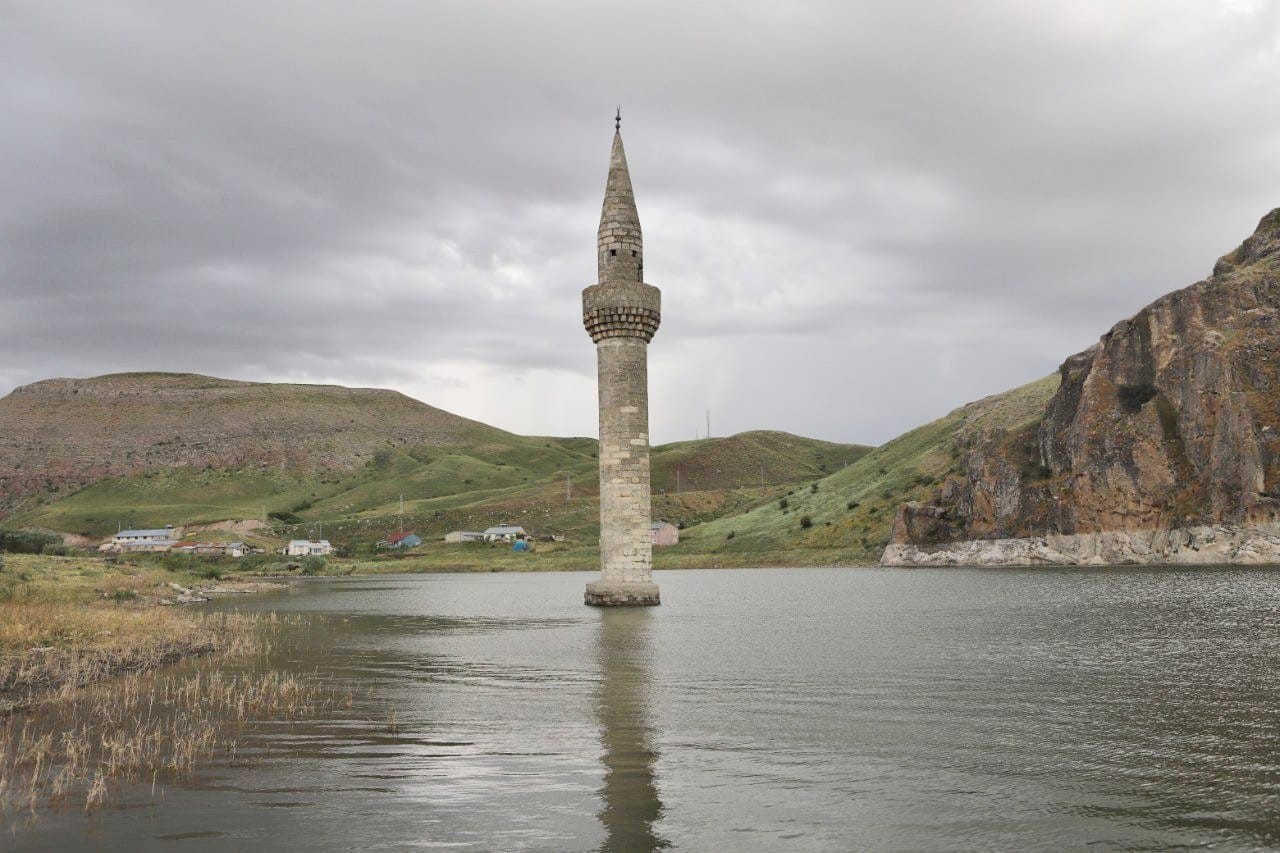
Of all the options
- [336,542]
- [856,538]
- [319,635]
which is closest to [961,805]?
[319,635]

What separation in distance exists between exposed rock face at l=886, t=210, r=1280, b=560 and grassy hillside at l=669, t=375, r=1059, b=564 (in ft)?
30.1

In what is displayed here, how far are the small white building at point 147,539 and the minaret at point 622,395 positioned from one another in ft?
366

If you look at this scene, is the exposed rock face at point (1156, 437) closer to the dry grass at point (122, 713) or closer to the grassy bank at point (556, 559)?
the grassy bank at point (556, 559)

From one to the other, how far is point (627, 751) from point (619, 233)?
3481cm

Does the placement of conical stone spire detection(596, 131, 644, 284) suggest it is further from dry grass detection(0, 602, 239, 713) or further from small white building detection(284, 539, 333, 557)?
small white building detection(284, 539, 333, 557)

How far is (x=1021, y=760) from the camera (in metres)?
13.4

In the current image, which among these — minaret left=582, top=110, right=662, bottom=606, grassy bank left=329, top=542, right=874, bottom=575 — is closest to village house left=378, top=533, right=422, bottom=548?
grassy bank left=329, top=542, right=874, bottom=575

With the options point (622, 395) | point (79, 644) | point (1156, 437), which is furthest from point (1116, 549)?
point (79, 644)

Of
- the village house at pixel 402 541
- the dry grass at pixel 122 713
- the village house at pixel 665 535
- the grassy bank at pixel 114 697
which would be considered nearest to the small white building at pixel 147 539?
the village house at pixel 402 541

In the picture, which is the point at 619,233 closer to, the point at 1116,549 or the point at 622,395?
the point at 622,395

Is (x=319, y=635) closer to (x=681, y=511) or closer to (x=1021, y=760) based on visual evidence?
(x=1021, y=760)

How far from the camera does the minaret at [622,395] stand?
44438 mm

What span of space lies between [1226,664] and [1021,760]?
12.8m

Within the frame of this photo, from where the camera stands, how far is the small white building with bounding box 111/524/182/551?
137 meters
